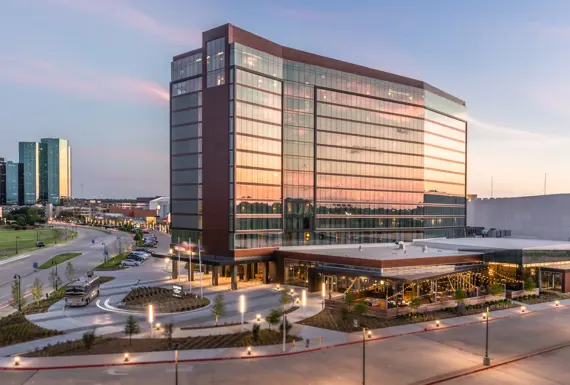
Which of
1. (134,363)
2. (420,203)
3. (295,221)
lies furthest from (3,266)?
(420,203)

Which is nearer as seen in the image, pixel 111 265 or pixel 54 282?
pixel 54 282

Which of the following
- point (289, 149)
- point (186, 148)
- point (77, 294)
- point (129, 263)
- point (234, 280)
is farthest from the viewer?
point (129, 263)

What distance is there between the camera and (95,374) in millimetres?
29719

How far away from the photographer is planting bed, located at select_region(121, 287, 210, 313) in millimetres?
50094

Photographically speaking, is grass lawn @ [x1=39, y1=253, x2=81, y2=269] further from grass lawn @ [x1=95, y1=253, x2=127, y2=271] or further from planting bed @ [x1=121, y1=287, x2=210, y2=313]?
planting bed @ [x1=121, y1=287, x2=210, y2=313]

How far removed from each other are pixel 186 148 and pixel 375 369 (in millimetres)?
54406

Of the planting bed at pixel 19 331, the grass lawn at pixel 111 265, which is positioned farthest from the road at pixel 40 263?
the planting bed at pixel 19 331

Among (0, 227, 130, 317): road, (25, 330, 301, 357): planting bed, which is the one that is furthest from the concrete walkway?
(0, 227, 130, 317): road

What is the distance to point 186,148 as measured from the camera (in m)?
75.9

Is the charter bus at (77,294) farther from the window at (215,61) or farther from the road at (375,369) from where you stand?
the window at (215,61)

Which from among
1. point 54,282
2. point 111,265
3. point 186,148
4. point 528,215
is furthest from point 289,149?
point 528,215

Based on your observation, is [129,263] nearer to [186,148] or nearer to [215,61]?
[186,148]

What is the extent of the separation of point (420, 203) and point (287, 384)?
81.0 meters

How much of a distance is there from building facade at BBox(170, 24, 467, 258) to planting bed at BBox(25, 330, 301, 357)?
30758 millimetres
